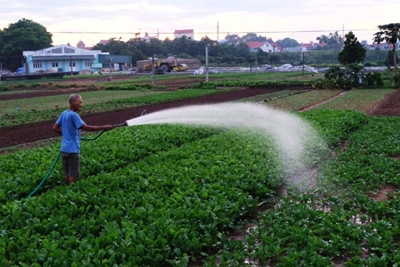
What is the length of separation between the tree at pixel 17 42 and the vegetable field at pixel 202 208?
3349 inches

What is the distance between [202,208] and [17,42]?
91127mm

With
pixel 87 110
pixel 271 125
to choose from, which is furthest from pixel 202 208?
pixel 87 110

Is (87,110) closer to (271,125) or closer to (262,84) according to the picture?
(271,125)

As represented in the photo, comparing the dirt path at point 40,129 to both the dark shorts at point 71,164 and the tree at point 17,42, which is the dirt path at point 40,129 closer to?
the dark shorts at point 71,164

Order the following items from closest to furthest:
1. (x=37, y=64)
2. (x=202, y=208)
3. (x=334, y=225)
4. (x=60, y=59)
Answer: (x=334, y=225)
(x=202, y=208)
(x=37, y=64)
(x=60, y=59)

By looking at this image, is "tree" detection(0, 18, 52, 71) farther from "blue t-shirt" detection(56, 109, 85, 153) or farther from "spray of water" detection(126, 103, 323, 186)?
"blue t-shirt" detection(56, 109, 85, 153)

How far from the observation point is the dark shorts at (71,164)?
8.30 m

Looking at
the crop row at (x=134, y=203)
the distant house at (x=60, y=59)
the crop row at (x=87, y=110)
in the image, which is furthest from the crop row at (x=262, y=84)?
the distant house at (x=60, y=59)

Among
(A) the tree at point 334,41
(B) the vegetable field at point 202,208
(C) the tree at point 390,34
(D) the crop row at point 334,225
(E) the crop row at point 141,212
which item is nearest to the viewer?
(E) the crop row at point 141,212

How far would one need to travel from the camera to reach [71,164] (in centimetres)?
838

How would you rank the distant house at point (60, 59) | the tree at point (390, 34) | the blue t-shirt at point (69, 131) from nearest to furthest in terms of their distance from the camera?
the blue t-shirt at point (69, 131)
the tree at point (390, 34)
the distant house at point (60, 59)

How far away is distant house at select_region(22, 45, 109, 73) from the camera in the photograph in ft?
283

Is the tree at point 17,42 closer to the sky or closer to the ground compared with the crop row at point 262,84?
closer to the sky

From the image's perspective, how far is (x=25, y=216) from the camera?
21.7ft
